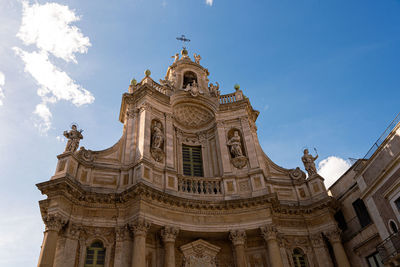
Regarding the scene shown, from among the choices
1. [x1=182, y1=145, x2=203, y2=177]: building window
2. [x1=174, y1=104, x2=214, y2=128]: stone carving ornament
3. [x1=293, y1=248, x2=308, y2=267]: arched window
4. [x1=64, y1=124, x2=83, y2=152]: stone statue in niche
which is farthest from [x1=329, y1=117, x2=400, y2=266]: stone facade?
[x1=64, y1=124, x2=83, y2=152]: stone statue in niche

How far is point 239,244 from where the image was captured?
16172 millimetres

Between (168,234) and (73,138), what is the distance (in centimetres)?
677

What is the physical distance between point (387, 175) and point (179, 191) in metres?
9.69

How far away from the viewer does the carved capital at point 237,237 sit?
53.3ft

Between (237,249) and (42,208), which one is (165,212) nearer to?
(237,249)

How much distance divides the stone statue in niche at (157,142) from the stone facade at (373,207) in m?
10.2

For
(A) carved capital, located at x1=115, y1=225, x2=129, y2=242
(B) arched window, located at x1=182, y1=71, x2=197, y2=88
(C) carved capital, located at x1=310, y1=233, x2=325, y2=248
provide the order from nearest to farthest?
1. (A) carved capital, located at x1=115, y1=225, x2=129, y2=242
2. (C) carved capital, located at x1=310, y1=233, x2=325, y2=248
3. (B) arched window, located at x1=182, y1=71, x2=197, y2=88

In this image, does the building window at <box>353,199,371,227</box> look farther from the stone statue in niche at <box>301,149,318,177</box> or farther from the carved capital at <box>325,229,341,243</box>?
the stone statue in niche at <box>301,149,318,177</box>

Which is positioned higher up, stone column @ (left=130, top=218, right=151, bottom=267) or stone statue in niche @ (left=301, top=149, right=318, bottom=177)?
stone statue in niche @ (left=301, top=149, right=318, bottom=177)

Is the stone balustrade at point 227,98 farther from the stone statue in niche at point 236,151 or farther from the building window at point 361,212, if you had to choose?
the building window at point 361,212

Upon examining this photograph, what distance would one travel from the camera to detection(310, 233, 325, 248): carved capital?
56.9 ft

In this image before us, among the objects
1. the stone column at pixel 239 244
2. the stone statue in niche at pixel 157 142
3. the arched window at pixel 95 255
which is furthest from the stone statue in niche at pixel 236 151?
the arched window at pixel 95 255

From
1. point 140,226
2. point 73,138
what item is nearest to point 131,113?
point 73,138

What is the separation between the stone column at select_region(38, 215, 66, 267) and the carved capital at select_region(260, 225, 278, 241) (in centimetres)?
907
